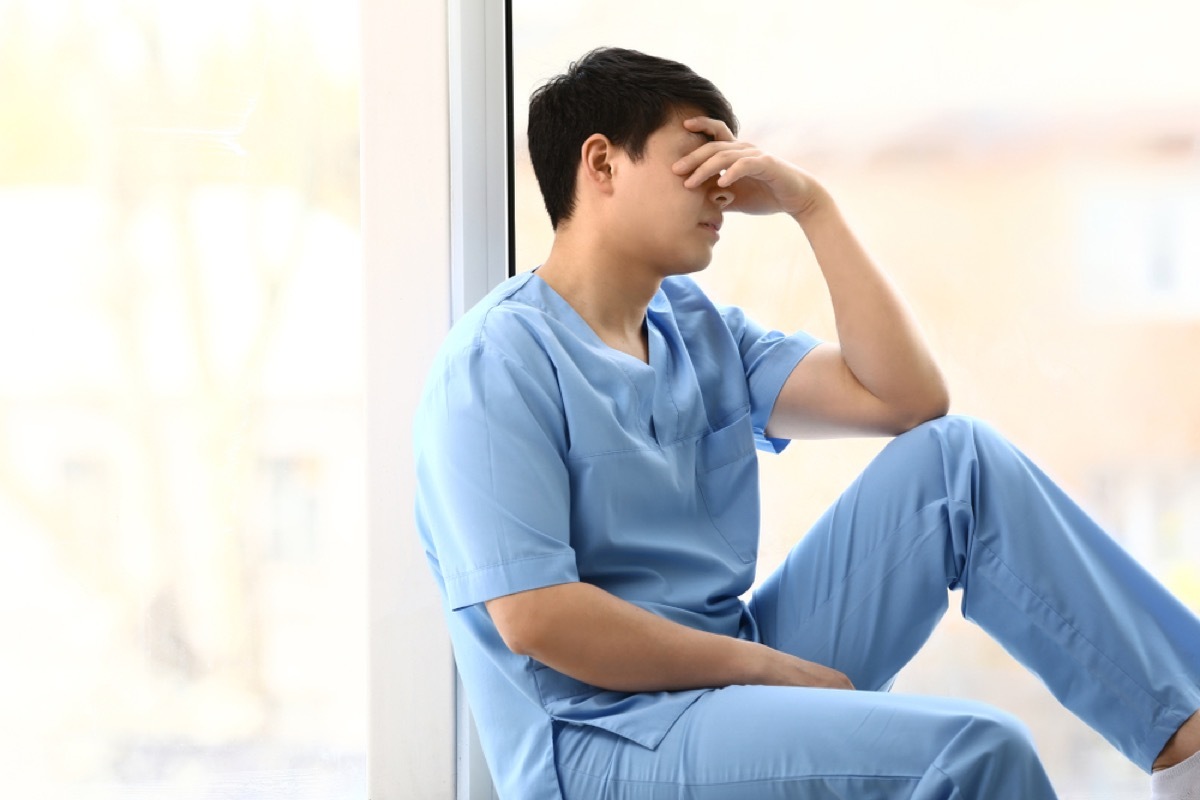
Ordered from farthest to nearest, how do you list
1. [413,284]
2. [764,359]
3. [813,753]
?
[413,284] → [764,359] → [813,753]

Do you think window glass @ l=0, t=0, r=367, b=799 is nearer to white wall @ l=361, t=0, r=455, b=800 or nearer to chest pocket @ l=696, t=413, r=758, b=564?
white wall @ l=361, t=0, r=455, b=800

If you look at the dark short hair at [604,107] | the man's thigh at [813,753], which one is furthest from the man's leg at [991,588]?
the dark short hair at [604,107]

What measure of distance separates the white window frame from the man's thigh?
1.61 ft

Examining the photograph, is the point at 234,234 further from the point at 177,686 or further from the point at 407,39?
the point at 177,686

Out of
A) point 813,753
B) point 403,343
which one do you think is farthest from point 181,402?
point 813,753

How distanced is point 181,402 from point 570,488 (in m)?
0.66

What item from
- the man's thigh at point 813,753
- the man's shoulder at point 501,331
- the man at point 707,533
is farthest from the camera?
the man's shoulder at point 501,331

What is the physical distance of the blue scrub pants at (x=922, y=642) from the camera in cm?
101


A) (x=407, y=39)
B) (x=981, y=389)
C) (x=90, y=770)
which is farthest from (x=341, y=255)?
(x=981, y=389)

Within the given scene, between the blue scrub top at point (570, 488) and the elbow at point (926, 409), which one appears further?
the elbow at point (926, 409)

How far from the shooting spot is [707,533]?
133cm

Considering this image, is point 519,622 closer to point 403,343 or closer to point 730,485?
point 730,485

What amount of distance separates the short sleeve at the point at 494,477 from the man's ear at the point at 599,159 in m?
0.24

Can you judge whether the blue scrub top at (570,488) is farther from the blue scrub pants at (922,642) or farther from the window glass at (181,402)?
the window glass at (181,402)
